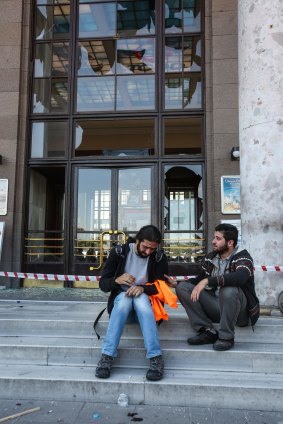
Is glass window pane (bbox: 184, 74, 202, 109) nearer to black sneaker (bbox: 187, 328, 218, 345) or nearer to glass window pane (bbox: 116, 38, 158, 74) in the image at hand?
glass window pane (bbox: 116, 38, 158, 74)

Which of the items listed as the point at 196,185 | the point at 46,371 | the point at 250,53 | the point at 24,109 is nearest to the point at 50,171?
the point at 24,109

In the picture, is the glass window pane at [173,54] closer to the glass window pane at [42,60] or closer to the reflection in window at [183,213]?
the reflection in window at [183,213]

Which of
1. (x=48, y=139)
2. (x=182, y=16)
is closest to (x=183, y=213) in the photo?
(x=48, y=139)

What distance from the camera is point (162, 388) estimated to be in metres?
3.75

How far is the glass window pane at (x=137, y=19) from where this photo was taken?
9.69 meters

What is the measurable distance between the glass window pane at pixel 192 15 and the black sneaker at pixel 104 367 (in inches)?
314

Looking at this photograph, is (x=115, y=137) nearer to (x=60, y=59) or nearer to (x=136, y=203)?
(x=136, y=203)

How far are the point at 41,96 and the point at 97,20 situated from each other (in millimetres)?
2246

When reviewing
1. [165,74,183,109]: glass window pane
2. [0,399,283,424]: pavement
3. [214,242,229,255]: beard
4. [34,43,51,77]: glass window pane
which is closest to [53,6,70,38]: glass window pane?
[34,43,51,77]: glass window pane

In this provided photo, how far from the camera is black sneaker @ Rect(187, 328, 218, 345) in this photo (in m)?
4.38

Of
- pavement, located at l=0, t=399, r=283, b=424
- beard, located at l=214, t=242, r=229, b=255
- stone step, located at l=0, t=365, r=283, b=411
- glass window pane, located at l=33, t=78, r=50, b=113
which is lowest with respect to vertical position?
pavement, located at l=0, t=399, r=283, b=424

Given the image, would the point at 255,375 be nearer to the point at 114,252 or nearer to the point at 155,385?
the point at 155,385

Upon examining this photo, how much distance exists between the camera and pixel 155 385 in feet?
12.3

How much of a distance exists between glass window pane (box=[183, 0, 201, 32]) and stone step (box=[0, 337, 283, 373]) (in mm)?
7572
